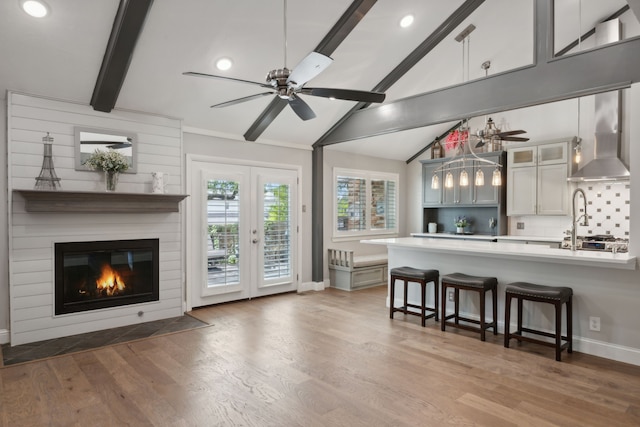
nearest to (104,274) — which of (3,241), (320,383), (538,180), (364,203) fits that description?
(3,241)

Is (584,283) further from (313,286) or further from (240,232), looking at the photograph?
(240,232)

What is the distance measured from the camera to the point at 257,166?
5.91 meters

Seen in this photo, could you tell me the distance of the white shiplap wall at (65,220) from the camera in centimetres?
393

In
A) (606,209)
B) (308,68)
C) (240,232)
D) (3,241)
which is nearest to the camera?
(308,68)

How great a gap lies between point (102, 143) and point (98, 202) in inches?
26.6

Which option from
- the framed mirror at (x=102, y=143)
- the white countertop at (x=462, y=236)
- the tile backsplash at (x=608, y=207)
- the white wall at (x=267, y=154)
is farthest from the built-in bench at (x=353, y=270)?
the framed mirror at (x=102, y=143)

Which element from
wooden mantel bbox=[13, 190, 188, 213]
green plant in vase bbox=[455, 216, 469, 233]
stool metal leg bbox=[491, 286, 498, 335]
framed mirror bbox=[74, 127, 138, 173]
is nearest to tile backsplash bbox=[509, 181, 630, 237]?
green plant in vase bbox=[455, 216, 469, 233]

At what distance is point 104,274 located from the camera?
453 centimetres

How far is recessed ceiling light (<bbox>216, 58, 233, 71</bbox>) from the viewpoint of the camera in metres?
4.09

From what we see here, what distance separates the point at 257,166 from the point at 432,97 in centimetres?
269

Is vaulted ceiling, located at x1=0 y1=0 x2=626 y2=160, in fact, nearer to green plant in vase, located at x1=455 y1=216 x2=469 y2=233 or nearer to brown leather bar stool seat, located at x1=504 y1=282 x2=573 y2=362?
green plant in vase, located at x1=455 y1=216 x2=469 y2=233

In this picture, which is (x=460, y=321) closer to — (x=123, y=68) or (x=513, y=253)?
(x=513, y=253)

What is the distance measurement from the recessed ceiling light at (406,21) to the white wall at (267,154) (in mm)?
2626

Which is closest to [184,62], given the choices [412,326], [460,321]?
[412,326]
